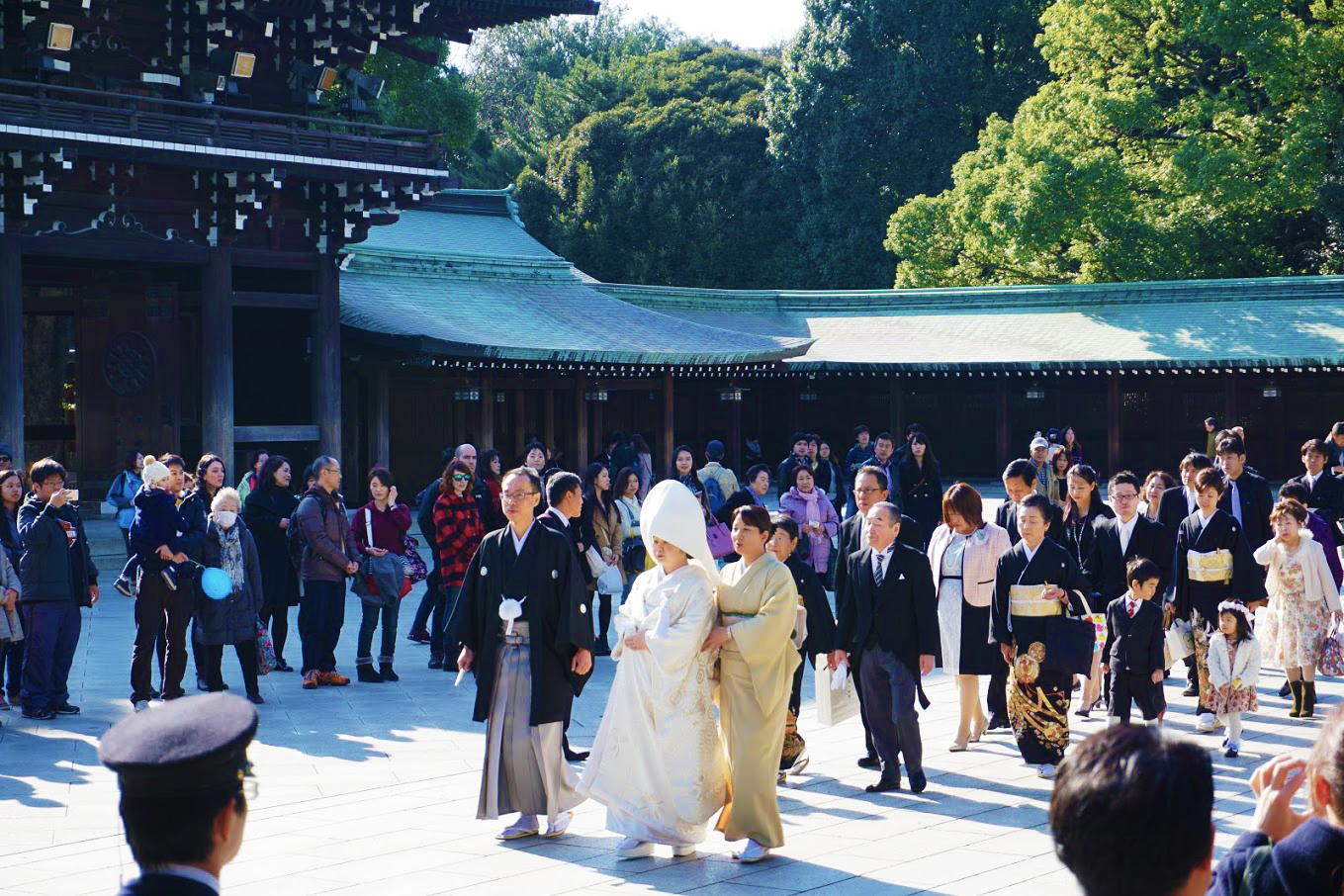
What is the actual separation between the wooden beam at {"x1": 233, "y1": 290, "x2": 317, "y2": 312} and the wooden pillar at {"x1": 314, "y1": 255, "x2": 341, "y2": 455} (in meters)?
0.13

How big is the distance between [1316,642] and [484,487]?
20.3 feet

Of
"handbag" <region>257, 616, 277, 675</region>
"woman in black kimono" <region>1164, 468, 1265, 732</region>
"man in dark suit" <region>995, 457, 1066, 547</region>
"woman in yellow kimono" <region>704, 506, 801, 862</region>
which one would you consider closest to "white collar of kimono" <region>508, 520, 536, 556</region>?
"woman in yellow kimono" <region>704, 506, 801, 862</region>

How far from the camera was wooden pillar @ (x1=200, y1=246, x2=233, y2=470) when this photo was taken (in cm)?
1867

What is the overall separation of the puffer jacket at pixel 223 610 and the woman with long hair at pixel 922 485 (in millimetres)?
7949

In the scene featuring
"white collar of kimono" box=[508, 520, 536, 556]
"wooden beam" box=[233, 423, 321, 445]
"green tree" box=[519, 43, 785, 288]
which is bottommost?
"wooden beam" box=[233, 423, 321, 445]

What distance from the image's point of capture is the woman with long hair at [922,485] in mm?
16281

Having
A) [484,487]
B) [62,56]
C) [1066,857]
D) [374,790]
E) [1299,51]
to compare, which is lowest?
[374,790]

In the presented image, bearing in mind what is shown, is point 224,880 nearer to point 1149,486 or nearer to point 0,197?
point 1149,486

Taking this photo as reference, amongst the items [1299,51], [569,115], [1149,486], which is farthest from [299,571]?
[569,115]

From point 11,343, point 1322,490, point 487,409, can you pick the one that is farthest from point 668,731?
point 487,409

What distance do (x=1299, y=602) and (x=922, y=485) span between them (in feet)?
21.4

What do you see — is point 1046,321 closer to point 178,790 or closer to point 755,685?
point 755,685

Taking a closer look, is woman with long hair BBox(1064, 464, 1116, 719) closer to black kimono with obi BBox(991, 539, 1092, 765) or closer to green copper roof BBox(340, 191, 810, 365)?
black kimono with obi BBox(991, 539, 1092, 765)

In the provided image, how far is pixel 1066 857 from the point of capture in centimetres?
253
